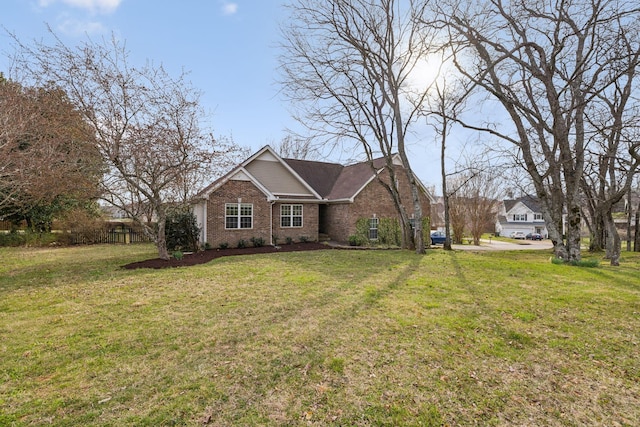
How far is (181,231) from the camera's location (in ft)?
52.1

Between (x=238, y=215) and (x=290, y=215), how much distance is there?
3561 millimetres

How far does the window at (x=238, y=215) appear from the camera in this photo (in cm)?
1728

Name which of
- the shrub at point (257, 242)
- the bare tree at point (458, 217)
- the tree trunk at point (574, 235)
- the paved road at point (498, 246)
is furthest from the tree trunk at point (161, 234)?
the bare tree at point (458, 217)

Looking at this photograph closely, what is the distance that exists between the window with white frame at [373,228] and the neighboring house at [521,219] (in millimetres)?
45954

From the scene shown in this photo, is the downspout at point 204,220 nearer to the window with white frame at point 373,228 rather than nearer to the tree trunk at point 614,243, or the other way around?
the window with white frame at point 373,228

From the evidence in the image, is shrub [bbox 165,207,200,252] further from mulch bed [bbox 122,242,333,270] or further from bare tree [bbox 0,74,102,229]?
bare tree [bbox 0,74,102,229]

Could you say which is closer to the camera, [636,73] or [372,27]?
[636,73]

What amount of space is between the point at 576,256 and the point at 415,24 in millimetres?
11876

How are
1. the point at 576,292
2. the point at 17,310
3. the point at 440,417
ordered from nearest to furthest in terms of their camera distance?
the point at 440,417, the point at 17,310, the point at 576,292

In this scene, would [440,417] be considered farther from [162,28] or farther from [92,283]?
[162,28]

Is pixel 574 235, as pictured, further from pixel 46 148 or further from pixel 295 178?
pixel 46 148

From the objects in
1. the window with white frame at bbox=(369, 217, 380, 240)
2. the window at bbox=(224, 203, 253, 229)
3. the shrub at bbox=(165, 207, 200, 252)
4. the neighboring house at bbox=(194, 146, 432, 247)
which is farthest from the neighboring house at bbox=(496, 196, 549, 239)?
the shrub at bbox=(165, 207, 200, 252)

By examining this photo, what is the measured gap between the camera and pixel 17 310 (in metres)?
6.38

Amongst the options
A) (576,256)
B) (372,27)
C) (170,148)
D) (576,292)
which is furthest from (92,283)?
(576,256)
